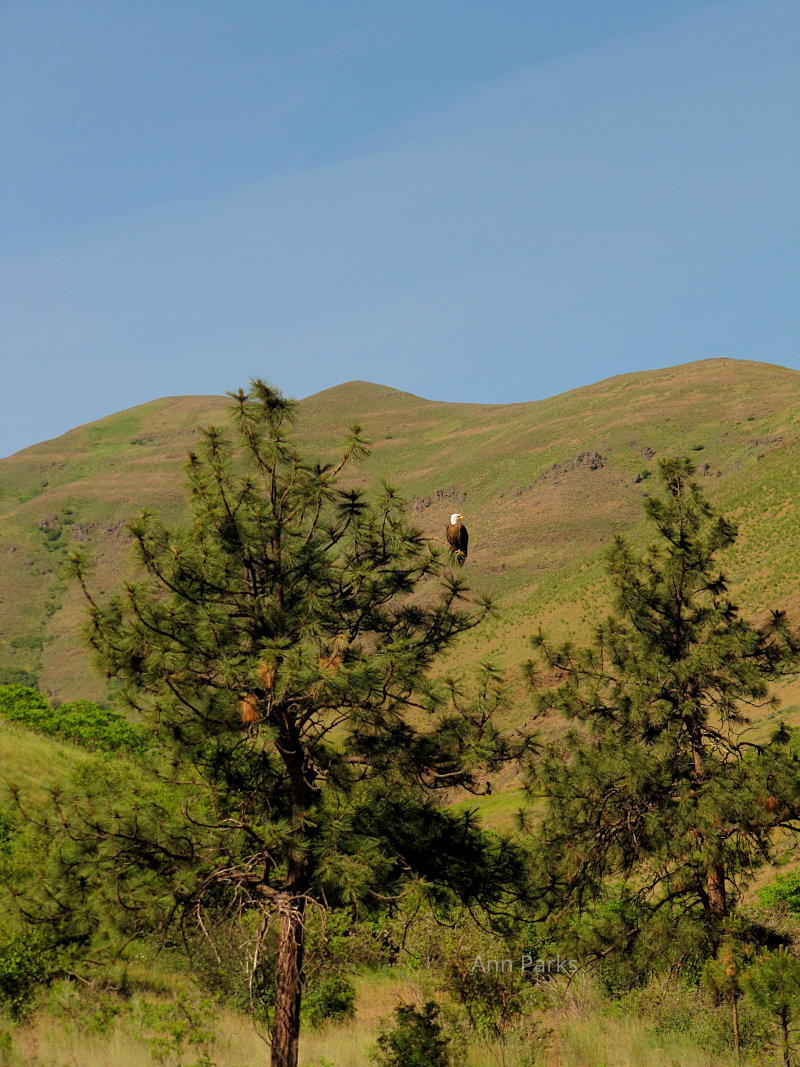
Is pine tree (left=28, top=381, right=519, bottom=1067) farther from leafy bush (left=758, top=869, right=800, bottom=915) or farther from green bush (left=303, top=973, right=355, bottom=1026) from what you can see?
leafy bush (left=758, top=869, right=800, bottom=915)

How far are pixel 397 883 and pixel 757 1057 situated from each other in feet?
15.6

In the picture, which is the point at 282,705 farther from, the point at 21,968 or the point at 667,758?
the point at 667,758

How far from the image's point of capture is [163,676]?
9312 mm

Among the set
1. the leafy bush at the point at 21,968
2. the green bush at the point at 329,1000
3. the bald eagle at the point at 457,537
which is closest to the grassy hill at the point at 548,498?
the green bush at the point at 329,1000

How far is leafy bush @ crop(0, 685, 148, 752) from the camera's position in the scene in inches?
1891

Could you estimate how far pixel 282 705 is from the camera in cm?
991

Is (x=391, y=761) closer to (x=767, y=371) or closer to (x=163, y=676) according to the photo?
(x=163, y=676)

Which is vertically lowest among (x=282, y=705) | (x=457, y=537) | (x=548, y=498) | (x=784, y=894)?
(x=784, y=894)

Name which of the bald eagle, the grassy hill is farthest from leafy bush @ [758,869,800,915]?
the grassy hill

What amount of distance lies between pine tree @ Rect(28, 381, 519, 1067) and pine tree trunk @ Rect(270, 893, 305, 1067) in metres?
0.02

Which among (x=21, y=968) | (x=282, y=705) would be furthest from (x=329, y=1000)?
(x=282, y=705)

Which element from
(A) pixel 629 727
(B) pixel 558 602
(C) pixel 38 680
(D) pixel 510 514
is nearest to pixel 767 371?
(D) pixel 510 514

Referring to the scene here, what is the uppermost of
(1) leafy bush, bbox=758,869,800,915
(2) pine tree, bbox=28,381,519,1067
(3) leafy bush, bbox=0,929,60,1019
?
(2) pine tree, bbox=28,381,519,1067

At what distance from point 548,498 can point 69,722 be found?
8480 centimetres
